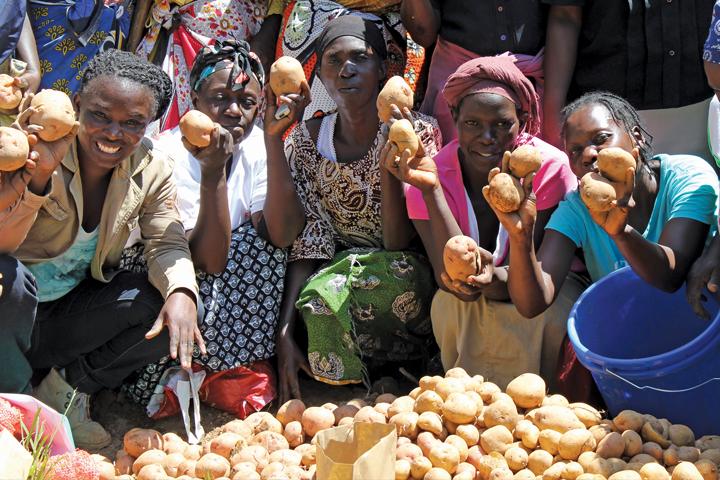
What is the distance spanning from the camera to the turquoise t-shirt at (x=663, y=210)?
2383 millimetres

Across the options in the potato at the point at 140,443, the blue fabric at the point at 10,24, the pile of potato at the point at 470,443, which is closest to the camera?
the pile of potato at the point at 470,443

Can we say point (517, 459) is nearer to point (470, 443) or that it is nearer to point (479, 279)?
point (470, 443)

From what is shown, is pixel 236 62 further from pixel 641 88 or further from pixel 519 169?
pixel 641 88

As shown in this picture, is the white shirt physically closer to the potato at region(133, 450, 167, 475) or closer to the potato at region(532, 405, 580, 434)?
the potato at region(133, 450, 167, 475)

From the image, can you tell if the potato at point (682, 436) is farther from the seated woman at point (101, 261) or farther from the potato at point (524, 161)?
the seated woman at point (101, 261)

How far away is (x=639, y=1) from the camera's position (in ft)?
10.6

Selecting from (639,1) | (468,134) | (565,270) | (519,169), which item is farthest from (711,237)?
(639,1)

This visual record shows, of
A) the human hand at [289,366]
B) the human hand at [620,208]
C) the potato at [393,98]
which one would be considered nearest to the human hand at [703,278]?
the human hand at [620,208]

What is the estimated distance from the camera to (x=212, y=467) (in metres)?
2.22

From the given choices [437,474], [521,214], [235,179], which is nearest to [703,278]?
[521,214]

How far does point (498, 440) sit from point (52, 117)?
1882 mm

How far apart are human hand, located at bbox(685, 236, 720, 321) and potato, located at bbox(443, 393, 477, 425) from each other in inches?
31.4

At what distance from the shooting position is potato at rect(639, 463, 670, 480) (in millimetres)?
1881

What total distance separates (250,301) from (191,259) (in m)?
0.34
